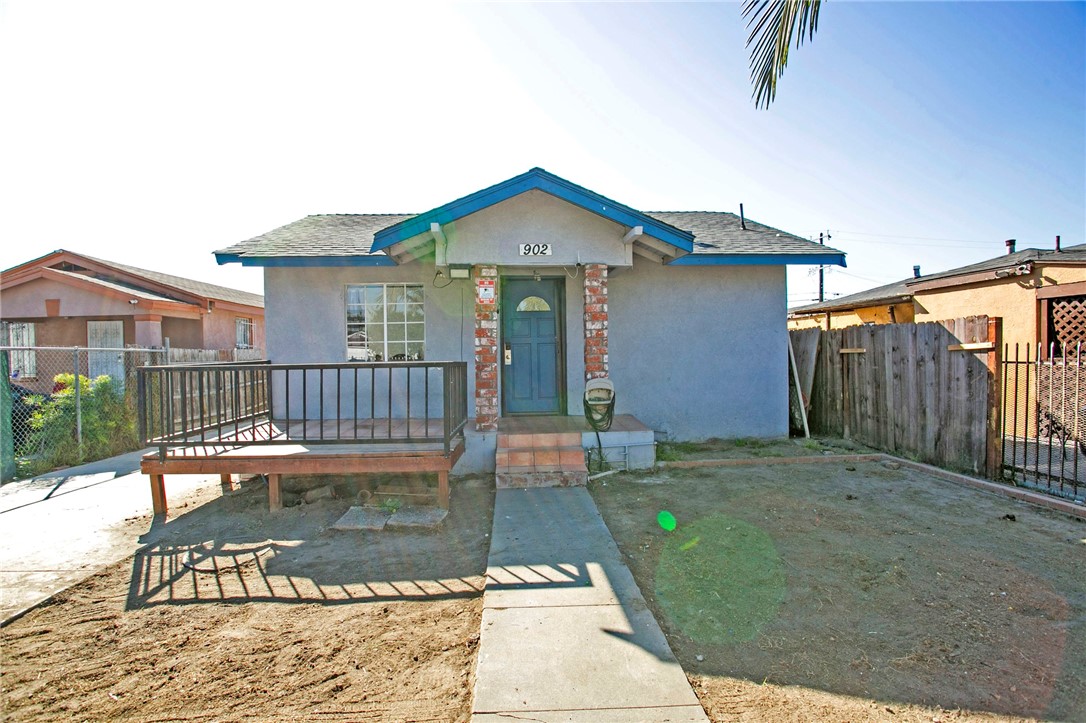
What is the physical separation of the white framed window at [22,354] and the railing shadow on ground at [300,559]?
13040mm

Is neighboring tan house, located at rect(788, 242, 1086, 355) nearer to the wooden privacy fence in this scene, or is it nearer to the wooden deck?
the wooden privacy fence

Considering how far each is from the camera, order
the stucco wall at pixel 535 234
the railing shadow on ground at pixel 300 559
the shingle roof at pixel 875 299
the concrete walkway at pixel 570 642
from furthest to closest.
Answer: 1. the shingle roof at pixel 875 299
2. the stucco wall at pixel 535 234
3. the railing shadow on ground at pixel 300 559
4. the concrete walkway at pixel 570 642

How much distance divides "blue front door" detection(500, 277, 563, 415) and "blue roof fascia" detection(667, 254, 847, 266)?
1.95m

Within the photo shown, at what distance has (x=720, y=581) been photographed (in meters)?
3.84

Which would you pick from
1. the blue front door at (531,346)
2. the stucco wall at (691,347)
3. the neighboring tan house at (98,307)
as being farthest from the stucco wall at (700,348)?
the neighboring tan house at (98,307)

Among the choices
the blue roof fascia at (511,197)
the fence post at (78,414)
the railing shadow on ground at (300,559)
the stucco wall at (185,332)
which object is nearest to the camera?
the railing shadow on ground at (300,559)

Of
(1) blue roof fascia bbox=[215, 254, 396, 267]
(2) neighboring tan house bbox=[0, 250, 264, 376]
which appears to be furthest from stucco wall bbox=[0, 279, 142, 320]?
(1) blue roof fascia bbox=[215, 254, 396, 267]

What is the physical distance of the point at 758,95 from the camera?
4074 mm

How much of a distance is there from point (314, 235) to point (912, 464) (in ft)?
30.4

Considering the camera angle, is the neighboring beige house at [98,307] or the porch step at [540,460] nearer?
the porch step at [540,460]

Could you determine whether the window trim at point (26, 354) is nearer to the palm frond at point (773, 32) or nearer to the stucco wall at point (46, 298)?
the stucco wall at point (46, 298)

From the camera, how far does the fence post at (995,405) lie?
20.3ft

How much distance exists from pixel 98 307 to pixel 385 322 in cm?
1110

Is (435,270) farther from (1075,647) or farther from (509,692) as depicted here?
(1075,647)
